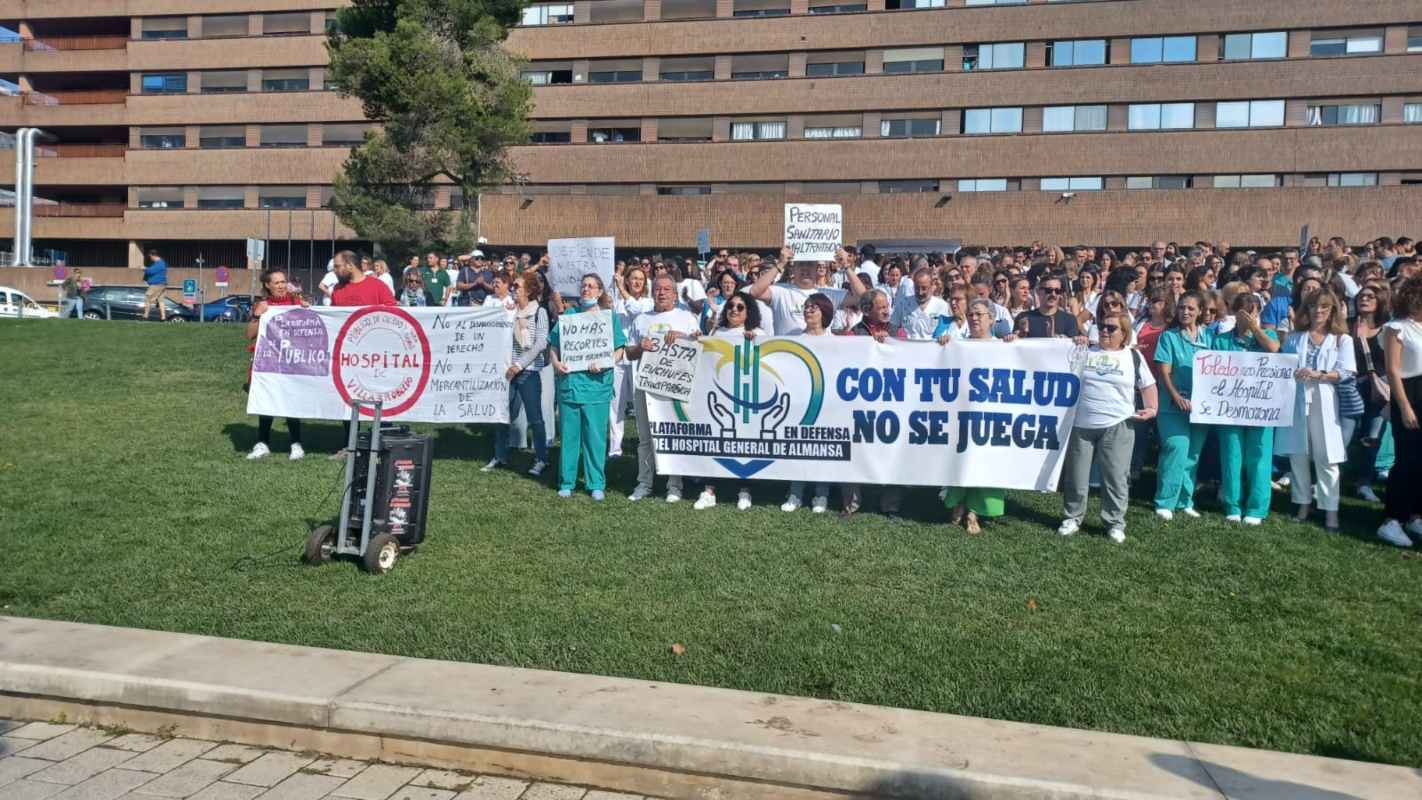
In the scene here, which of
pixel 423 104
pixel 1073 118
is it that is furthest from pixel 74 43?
pixel 1073 118

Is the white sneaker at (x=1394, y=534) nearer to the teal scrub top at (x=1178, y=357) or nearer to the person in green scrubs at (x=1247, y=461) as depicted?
the person in green scrubs at (x=1247, y=461)

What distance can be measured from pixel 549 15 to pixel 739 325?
43.4 metres

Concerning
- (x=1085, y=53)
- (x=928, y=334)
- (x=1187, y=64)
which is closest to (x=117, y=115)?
(x=1085, y=53)

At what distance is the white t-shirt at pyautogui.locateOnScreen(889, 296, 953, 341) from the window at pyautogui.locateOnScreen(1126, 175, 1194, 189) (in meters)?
34.8

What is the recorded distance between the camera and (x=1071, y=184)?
42.9 metres

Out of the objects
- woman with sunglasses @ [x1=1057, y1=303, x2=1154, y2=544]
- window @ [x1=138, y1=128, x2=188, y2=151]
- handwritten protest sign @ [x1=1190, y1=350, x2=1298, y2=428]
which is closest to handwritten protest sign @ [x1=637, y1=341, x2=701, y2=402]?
woman with sunglasses @ [x1=1057, y1=303, x2=1154, y2=544]

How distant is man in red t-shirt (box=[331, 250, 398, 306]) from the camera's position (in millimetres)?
11547

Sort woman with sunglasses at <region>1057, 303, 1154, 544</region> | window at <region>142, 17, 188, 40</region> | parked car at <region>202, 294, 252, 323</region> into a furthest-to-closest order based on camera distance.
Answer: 1. window at <region>142, 17, 188, 40</region>
2. parked car at <region>202, 294, 252, 323</region>
3. woman with sunglasses at <region>1057, 303, 1154, 544</region>

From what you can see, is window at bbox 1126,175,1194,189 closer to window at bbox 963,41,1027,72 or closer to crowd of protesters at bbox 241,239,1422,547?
window at bbox 963,41,1027,72

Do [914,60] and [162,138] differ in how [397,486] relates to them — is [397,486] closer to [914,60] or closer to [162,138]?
[914,60]

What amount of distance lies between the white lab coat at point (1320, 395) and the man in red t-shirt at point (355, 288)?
825cm

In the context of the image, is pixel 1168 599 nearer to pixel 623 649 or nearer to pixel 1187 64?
pixel 623 649

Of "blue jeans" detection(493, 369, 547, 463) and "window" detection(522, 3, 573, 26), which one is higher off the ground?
"window" detection(522, 3, 573, 26)

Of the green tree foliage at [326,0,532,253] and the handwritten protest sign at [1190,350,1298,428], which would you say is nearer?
the handwritten protest sign at [1190,350,1298,428]
